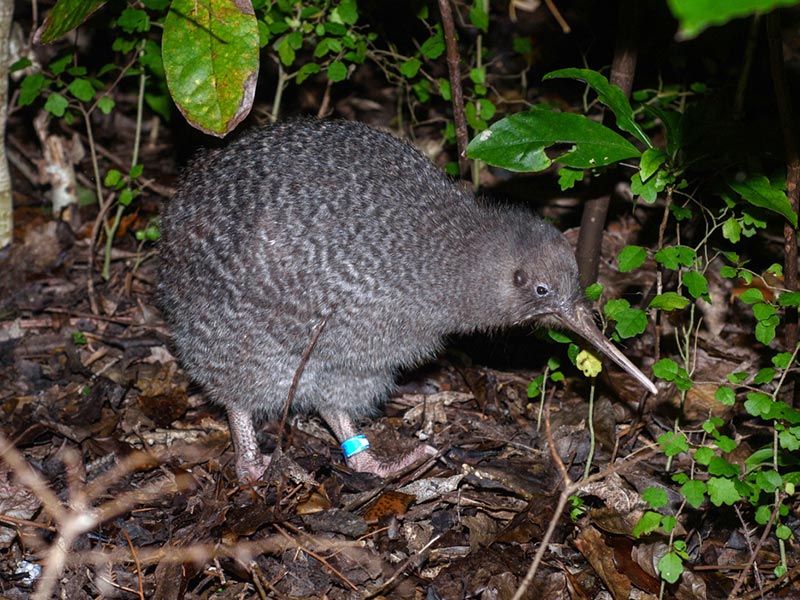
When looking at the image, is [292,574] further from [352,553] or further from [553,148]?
[553,148]

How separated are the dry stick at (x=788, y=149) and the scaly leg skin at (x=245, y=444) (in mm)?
2530

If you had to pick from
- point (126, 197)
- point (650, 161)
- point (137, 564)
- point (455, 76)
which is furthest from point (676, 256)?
point (126, 197)

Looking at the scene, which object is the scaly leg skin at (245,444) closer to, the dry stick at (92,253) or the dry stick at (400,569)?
the dry stick at (400,569)

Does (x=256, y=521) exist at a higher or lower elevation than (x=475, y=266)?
lower

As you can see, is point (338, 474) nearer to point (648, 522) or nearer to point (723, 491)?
point (648, 522)

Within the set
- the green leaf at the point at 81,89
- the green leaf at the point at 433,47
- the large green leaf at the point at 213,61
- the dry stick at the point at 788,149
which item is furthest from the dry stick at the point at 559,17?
the green leaf at the point at 81,89

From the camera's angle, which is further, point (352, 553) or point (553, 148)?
point (553, 148)

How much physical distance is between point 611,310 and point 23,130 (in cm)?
443

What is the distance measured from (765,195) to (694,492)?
1.20 m

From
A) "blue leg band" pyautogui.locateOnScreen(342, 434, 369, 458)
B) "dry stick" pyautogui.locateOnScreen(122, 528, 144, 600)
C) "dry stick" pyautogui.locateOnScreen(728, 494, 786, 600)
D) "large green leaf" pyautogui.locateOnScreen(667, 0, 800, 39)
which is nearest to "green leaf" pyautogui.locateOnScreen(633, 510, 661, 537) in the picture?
"dry stick" pyautogui.locateOnScreen(728, 494, 786, 600)

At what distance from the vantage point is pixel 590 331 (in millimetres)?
4246

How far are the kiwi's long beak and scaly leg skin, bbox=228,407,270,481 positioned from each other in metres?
1.60

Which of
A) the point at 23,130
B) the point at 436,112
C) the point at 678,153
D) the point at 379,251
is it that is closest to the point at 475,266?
the point at 379,251

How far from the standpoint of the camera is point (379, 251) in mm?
4195
